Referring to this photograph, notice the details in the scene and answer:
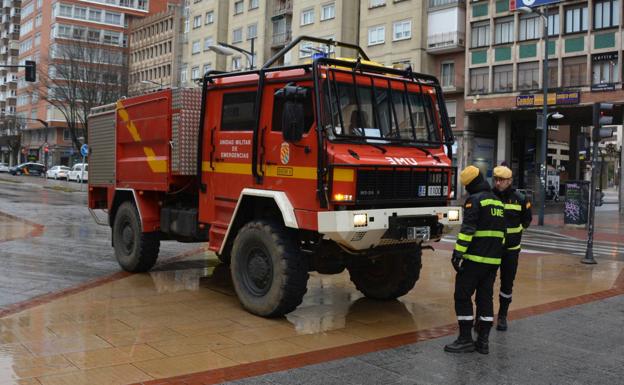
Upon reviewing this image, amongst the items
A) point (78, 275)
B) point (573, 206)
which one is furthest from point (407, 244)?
point (573, 206)

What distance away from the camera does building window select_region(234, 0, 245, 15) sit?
201ft

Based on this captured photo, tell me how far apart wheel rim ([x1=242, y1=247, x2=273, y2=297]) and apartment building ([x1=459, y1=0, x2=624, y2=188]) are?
31.1m

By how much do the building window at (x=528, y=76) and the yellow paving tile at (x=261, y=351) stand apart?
120ft

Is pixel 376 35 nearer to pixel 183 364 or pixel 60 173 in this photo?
pixel 60 173

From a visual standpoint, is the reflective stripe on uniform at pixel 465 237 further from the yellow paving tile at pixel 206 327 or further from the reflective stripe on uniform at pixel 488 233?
the yellow paving tile at pixel 206 327

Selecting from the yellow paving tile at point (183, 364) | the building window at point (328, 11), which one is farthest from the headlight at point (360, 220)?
the building window at point (328, 11)

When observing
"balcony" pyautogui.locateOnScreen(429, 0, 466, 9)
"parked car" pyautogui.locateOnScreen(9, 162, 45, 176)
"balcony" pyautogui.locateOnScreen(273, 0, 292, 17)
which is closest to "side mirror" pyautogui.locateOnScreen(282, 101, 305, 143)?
"balcony" pyautogui.locateOnScreen(429, 0, 466, 9)

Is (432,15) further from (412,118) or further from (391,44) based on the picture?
(412,118)

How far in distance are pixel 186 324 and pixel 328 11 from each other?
4643 cm

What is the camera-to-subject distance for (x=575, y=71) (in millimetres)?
37531

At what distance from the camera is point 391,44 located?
45531mm

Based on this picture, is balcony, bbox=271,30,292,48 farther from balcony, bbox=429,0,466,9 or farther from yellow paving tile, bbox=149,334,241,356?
yellow paving tile, bbox=149,334,241,356

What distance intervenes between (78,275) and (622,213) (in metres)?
30.4

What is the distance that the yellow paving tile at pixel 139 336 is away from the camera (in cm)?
599
